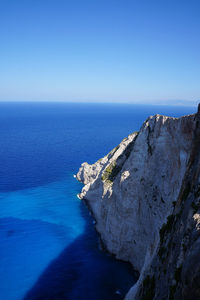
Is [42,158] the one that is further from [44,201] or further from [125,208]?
[125,208]

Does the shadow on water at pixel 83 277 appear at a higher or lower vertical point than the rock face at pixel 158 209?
lower

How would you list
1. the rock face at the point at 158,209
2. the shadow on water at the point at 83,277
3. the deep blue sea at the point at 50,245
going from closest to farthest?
the rock face at the point at 158,209 → the shadow on water at the point at 83,277 → the deep blue sea at the point at 50,245

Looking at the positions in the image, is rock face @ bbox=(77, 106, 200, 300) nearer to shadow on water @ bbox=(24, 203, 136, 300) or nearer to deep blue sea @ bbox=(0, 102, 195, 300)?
shadow on water @ bbox=(24, 203, 136, 300)

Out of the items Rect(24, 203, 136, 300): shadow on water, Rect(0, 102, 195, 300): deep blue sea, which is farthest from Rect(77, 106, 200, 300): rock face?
Rect(0, 102, 195, 300): deep blue sea

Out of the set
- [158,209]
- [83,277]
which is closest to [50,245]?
[83,277]

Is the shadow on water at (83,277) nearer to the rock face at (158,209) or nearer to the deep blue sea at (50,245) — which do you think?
the deep blue sea at (50,245)

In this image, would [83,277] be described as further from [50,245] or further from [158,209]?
[158,209]

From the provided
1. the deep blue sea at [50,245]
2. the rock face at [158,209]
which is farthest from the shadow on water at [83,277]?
the rock face at [158,209]
